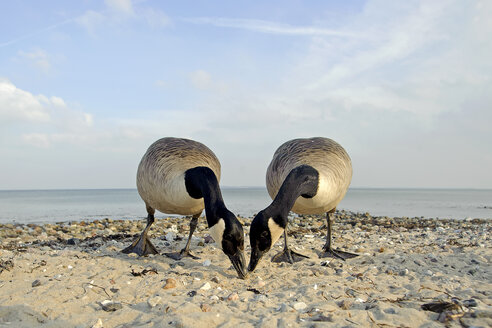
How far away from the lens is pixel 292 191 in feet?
18.3

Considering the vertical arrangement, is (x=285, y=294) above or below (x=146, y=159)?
below

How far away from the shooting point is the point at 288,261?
6543 mm

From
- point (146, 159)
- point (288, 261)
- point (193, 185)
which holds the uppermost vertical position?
point (146, 159)

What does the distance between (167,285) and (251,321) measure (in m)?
1.52

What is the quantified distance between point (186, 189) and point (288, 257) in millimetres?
2166

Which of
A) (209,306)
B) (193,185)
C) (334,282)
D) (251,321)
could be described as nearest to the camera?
(251,321)

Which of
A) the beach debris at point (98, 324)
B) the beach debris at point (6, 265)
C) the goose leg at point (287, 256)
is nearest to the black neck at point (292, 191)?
the goose leg at point (287, 256)

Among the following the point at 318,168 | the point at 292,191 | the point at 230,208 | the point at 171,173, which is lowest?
the point at 230,208

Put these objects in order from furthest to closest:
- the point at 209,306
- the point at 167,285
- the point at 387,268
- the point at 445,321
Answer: the point at 387,268, the point at 167,285, the point at 209,306, the point at 445,321

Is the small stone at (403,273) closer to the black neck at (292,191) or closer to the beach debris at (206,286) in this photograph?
the black neck at (292,191)

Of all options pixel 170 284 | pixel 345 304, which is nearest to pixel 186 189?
pixel 170 284

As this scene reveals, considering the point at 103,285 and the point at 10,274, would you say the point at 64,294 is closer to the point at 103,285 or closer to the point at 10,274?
the point at 103,285

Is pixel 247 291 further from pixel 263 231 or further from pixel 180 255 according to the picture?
pixel 180 255

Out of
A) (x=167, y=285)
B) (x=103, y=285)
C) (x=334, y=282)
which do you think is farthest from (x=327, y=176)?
(x=103, y=285)
